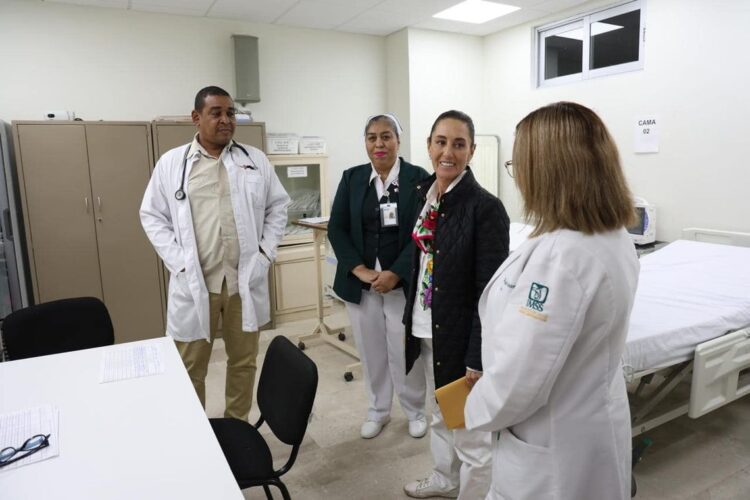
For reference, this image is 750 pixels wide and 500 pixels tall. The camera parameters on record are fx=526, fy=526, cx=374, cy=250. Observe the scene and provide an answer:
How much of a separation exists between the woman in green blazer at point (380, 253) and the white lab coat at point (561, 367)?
1192 millimetres

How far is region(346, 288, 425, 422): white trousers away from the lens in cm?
251

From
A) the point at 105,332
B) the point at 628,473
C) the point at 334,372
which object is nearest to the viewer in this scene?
the point at 628,473

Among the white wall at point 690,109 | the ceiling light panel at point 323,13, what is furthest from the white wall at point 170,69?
the white wall at point 690,109

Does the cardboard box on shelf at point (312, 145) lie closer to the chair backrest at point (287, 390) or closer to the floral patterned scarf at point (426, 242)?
the floral patterned scarf at point (426, 242)

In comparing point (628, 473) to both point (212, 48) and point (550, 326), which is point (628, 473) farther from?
point (212, 48)

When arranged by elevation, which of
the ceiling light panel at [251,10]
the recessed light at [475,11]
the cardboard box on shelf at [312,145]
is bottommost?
the cardboard box on shelf at [312,145]

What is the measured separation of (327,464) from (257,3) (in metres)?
3.47

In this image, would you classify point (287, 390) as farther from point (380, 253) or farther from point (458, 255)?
point (380, 253)

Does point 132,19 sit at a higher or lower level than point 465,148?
higher

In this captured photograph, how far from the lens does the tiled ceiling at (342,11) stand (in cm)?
414

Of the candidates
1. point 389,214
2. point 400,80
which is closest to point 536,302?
point 389,214

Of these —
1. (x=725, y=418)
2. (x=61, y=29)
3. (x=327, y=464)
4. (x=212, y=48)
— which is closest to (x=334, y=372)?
(x=327, y=464)

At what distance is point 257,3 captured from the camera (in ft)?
13.6

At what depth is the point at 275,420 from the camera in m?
1.76
